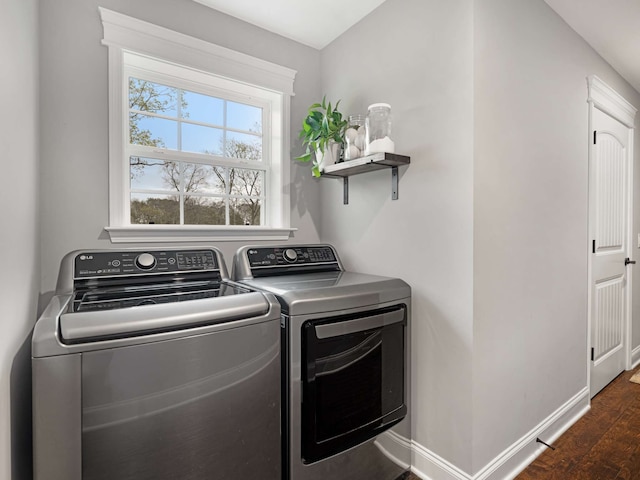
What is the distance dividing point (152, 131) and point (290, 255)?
3.53ft

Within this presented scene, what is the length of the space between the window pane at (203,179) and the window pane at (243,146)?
15cm

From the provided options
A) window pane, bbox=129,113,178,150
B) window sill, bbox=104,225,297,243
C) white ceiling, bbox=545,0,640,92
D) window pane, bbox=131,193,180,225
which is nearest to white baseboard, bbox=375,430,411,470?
window sill, bbox=104,225,297,243

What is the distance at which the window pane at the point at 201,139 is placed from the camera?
6.87 ft

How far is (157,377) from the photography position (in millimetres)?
1042

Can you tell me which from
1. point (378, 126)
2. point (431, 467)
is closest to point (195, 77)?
point (378, 126)

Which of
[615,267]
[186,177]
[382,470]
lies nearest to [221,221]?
[186,177]

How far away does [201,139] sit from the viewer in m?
2.15

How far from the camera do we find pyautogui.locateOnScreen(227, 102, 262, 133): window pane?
227cm

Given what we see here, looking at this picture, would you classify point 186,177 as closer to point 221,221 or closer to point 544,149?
point 221,221

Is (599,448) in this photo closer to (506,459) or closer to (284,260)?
(506,459)

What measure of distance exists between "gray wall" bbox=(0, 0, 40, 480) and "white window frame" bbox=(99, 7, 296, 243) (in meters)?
0.37

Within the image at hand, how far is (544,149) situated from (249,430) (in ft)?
6.82

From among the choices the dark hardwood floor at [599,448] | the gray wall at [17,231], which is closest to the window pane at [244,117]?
the gray wall at [17,231]

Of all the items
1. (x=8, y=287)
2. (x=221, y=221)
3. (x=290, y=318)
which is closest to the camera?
(x=8, y=287)
